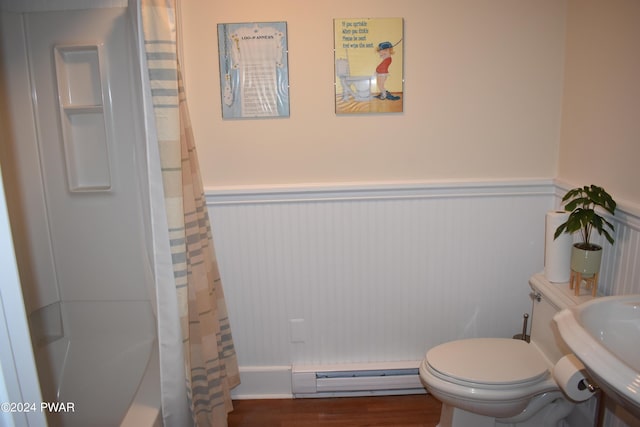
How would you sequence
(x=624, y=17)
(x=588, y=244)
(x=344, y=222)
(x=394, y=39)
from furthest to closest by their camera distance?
(x=344, y=222), (x=394, y=39), (x=588, y=244), (x=624, y=17)

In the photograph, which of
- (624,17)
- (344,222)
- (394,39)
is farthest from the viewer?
(344,222)

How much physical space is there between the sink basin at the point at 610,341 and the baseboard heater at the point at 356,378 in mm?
1099

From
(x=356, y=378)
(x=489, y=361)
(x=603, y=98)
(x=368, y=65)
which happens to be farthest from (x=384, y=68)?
(x=356, y=378)

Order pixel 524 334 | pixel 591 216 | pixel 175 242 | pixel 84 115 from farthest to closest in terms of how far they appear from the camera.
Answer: pixel 524 334
pixel 84 115
pixel 591 216
pixel 175 242

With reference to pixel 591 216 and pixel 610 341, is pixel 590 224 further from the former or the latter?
pixel 610 341

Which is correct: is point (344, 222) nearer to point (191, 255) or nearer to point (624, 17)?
point (191, 255)

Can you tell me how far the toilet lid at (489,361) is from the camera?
5.57 feet

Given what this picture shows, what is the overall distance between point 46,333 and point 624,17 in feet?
8.72

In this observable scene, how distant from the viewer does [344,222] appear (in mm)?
2158

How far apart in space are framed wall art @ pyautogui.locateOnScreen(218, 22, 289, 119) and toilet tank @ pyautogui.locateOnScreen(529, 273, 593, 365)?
1333mm

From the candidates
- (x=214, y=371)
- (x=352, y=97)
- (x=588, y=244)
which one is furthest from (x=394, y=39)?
(x=214, y=371)

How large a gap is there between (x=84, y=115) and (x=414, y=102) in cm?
146

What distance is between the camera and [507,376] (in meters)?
1.70

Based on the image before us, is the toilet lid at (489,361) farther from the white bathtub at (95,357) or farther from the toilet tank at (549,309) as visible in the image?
the white bathtub at (95,357)
